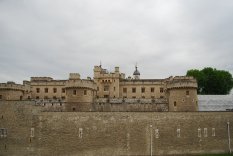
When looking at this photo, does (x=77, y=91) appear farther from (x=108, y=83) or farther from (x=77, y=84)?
(x=108, y=83)

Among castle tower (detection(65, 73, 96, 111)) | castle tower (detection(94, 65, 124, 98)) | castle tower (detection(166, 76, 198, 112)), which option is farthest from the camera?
castle tower (detection(94, 65, 124, 98))

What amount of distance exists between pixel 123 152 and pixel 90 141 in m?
4.11

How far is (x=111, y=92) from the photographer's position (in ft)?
241

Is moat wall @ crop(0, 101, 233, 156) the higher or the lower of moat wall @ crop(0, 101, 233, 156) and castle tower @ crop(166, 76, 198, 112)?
the lower

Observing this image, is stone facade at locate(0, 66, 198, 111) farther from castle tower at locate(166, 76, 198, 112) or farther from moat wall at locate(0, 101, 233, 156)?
moat wall at locate(0, 101, 233, 156)

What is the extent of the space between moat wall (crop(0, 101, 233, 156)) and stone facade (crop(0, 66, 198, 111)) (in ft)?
16.8

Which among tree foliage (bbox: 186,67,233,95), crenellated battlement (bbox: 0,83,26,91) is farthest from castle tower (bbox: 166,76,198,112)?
crenellated battlement (bbox: 0,83,26,91)

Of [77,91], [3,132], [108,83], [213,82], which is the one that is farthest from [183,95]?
[213,82]

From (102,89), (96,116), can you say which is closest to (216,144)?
(96,116)

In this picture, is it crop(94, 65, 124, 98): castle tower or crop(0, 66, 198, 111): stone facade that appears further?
crop(94, 65, 124, 98): castle tower

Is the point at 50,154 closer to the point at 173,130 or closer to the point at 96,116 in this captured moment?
the point at 96,116

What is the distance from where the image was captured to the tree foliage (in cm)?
7906

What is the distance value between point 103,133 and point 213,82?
1536 inches

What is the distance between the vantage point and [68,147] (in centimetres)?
4653
